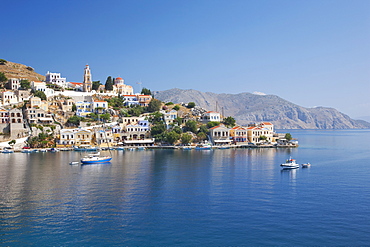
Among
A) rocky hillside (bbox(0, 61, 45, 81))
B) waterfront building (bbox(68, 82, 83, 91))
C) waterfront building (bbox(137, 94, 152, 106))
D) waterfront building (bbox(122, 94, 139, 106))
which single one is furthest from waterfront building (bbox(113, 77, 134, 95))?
rocky hillside (bbox(0, 61, 45, 81))

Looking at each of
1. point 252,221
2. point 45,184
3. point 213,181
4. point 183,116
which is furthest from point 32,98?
point 252,221

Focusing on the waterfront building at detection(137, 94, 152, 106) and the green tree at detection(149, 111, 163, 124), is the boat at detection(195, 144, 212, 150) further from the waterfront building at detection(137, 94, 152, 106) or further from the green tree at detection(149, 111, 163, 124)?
the waterfront building at detection(137, 94, 152, 106)

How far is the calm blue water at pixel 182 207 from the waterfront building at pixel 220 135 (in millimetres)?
43157

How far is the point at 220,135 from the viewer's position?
88.9m

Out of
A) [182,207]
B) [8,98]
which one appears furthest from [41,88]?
[182,207]

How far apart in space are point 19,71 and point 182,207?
10453cm

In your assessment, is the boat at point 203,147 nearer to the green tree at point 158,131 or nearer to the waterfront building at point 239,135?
the green tree at point 158,131

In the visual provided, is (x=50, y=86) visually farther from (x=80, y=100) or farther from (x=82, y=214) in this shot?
(x=82, y=214)

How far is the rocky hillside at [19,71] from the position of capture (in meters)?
105

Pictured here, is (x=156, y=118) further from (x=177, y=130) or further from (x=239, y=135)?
(x=239, y=135)

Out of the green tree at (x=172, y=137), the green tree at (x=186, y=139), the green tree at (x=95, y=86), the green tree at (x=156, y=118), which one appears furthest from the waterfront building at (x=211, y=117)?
the green tree at (x=95, y=86)

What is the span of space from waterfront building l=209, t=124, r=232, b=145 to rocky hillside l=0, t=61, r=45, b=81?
62932 millimetres

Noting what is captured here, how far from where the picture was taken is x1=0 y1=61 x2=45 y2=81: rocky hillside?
346ft

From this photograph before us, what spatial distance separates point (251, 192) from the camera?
1277 inches
